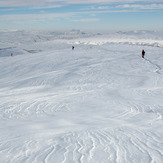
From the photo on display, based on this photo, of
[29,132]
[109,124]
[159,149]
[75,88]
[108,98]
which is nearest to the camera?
[159,149]

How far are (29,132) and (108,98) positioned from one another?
204 inches

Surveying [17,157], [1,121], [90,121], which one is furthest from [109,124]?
[1,121]

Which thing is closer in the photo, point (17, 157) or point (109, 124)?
point (17, 157)

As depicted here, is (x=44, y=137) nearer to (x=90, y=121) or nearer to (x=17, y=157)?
(x=17, y=157)

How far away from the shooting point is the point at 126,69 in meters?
18.6

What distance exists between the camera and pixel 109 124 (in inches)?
252

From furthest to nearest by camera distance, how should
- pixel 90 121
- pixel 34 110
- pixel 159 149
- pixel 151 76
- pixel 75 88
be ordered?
1. pixel 151 76
2. pixel 75 88
3. pixel 34 110
4. pixel 90 121
5. pixel 159 149

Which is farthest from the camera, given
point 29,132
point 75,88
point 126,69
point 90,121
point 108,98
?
point 126,69

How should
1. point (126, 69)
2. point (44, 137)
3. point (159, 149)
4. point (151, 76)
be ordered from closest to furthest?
point (159, 149), point (44, 137), point (151, 76), point (126, 69)

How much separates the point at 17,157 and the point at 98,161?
160cm

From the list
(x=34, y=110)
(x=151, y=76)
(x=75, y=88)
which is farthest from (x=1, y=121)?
(x=151, y=76)

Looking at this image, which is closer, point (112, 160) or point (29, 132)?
point (112, 160)

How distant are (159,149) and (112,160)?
1.20 m

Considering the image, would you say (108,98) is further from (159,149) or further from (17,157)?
(17,157)
